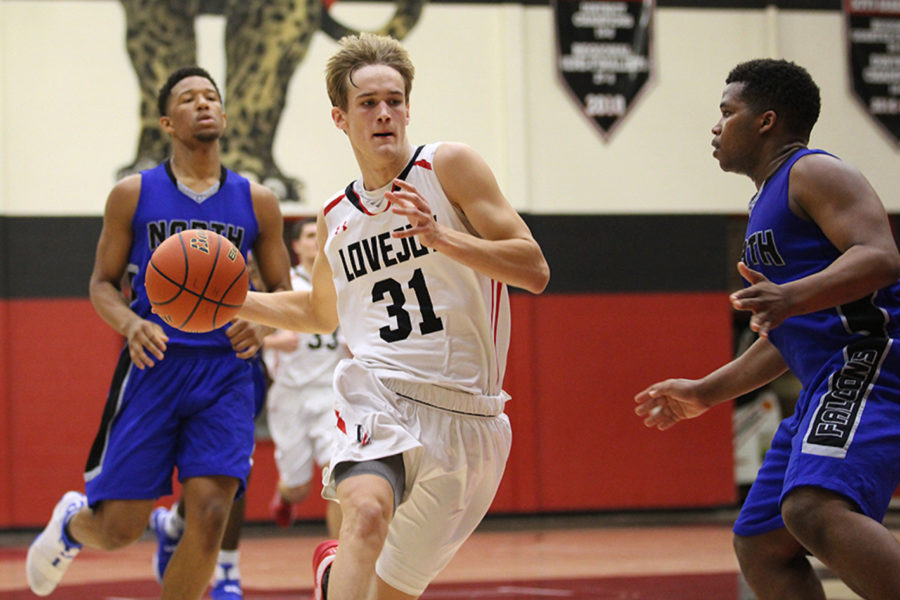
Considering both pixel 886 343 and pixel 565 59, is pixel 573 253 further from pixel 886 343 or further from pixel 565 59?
pixel 886 343

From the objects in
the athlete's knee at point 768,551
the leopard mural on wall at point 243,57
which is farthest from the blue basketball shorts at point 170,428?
the leopard mural on wall at point 243,57

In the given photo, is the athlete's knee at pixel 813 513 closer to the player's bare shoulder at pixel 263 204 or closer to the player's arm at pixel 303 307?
the player's arm at pixel 303 307

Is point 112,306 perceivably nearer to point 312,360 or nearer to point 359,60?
point 359,60

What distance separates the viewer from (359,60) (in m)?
3.60

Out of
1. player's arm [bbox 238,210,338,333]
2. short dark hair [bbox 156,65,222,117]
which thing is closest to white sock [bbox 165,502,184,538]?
player's arm [bbox 238,210,338,333]

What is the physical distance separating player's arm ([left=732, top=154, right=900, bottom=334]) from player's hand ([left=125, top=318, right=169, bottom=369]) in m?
2.35

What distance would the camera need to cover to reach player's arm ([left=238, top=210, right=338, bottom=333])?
3.91m

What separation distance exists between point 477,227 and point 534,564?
4411 millimetres

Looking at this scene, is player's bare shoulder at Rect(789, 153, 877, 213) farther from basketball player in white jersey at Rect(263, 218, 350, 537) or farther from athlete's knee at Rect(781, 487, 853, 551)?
basketball player in white jersey at Rect(263, 218, 350, 537)

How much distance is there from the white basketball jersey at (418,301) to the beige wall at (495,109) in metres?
6.49

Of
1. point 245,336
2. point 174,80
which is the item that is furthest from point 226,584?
point 174,80

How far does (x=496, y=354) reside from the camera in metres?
3.62

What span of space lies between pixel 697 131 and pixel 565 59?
4.91 feet

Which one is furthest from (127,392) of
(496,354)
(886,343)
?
(886,343)
